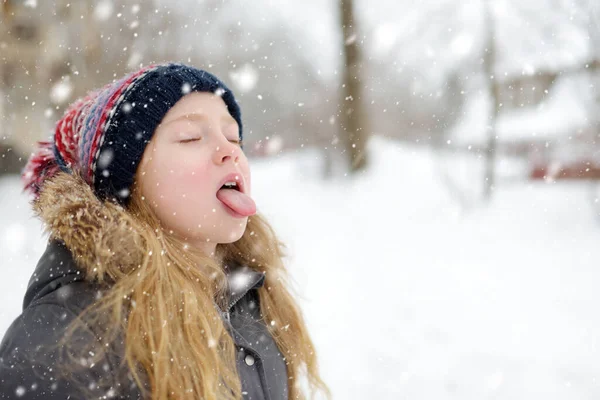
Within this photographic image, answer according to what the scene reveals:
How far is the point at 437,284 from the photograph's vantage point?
217 inches

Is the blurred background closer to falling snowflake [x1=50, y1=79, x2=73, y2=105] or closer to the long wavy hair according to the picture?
falling snowflake [x1=50, y1=79, x2=73, y2=105]

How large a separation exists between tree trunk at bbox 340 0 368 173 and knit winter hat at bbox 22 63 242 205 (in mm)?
9399

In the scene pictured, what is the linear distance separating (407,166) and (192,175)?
10.6m

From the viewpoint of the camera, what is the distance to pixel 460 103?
34.8 ft

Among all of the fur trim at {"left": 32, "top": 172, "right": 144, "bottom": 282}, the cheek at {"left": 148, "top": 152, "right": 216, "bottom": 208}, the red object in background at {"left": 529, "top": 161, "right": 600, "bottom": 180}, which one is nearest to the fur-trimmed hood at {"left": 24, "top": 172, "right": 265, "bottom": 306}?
the fur trim at {"left": 32, "top": 172, "right": 144, "bottom": 282}

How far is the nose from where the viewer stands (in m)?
1.41

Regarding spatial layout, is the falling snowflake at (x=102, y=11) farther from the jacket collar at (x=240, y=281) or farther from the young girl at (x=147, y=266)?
the jacket collar at (x=240, y=281)

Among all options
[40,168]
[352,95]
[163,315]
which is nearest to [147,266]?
[163,315]

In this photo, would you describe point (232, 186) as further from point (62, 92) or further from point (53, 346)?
point (62, 92)

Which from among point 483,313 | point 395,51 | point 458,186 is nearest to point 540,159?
point 458,186

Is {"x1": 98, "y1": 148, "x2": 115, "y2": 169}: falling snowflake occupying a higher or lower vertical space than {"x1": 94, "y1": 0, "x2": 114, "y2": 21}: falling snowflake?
lower

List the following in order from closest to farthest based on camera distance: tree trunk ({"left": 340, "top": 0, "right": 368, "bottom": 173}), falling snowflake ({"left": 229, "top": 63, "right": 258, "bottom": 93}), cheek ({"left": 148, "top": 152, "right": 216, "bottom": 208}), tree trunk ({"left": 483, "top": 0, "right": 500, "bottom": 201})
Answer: cheek ({"left": 148, "top": 152, "right": 216, "bottom": 208})
tree trunk ({"left": 483, "top": 0, "right": 500, "bottom": 201})
tree trunk ({"left": 340, "top": 0, "right": 368, "bottom": 173})
falling snowflake ({"left": 229, "top": 63, "right": 258, "bottom": 93})

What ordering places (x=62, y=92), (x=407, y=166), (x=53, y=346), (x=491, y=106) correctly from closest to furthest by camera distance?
(x=53, y=346) → (x=491, y=106) → (x=62, y=92) → (x=407, y=166)

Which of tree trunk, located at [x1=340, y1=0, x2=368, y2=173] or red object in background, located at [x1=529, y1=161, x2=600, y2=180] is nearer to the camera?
red object in background, located at [x1=529, y1=161, x2=600, y2=180]
